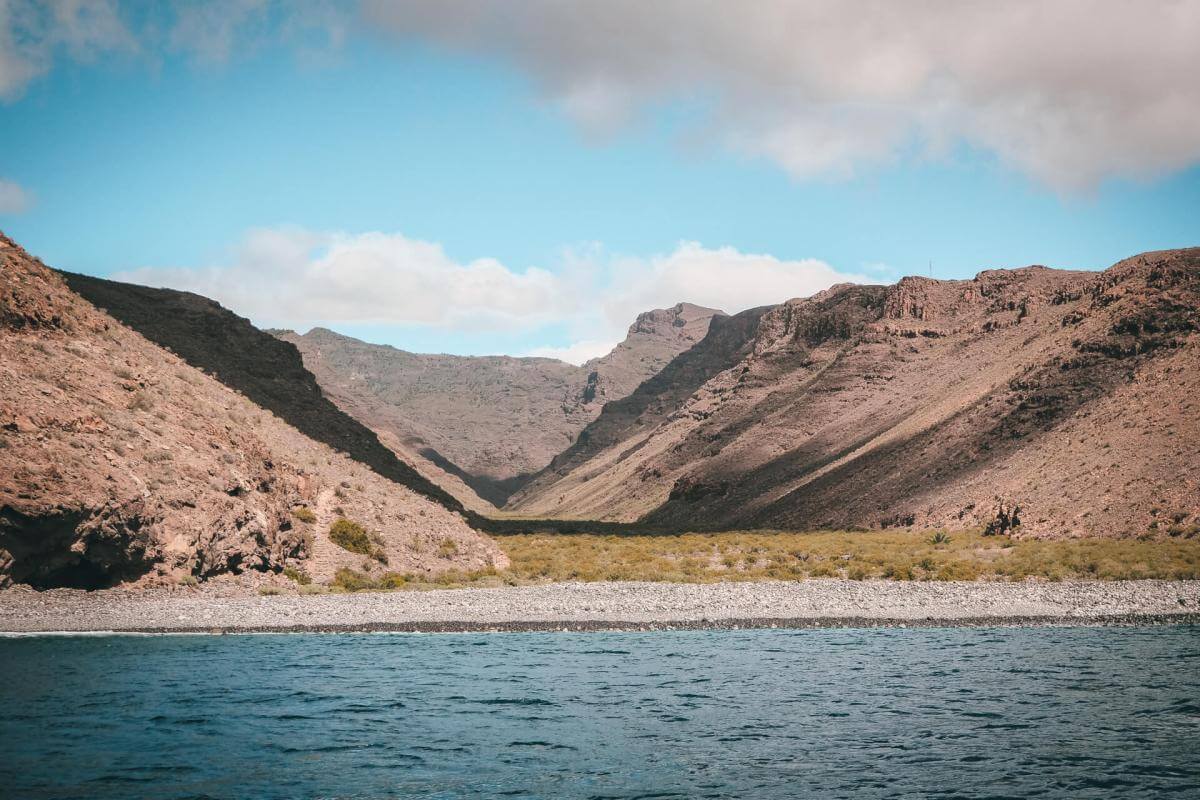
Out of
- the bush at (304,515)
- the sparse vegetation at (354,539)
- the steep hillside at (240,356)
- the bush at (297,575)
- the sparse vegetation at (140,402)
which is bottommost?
the bush at (297,575)

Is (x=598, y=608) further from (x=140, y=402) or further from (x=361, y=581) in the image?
(x=140, y=402)

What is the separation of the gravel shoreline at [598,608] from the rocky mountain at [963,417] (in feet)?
65.0

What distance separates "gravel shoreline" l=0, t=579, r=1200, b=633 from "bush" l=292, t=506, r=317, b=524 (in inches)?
245

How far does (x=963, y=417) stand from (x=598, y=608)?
6083 centimetres

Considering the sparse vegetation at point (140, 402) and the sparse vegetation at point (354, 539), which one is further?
the sparse vegetation at point (354, 539)

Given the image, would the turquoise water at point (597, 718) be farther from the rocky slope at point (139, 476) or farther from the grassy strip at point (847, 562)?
the grassy strip at point (847, 562)

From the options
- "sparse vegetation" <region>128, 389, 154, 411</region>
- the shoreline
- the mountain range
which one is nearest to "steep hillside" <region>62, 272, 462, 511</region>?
the mountain range


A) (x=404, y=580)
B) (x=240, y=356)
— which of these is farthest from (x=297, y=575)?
(x=240, y=356)

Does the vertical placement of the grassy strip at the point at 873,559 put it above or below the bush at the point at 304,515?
below

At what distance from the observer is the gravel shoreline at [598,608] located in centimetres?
2705

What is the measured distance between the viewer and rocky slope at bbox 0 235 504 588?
27.0 metres

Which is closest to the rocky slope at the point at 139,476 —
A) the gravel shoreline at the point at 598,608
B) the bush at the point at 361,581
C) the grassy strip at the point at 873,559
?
the bush at the point at 361,581

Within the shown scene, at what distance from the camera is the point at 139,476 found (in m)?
30.6

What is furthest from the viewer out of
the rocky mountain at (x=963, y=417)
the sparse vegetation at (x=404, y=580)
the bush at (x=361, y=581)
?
the rocky mountain at (x=963, y=417)
